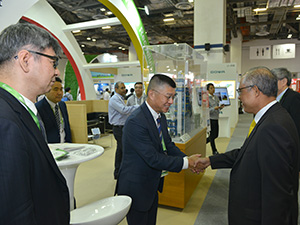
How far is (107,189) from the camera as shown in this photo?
3.86 metres

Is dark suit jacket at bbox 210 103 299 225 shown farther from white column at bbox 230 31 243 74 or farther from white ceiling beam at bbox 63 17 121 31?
white column at bbox 230 31 243 74

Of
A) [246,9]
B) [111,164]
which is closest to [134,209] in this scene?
[111,164]

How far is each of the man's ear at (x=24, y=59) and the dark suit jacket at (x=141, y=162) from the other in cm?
96

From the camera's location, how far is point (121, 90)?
182 inches

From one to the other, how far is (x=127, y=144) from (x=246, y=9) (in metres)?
11.5

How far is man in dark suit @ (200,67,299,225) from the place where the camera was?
1266 mm

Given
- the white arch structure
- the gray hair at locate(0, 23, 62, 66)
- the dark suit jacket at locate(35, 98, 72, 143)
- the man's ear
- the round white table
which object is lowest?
the round white table

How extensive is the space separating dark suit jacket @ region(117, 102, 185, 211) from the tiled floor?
1.32 m

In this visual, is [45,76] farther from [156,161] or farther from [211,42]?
[211,42]

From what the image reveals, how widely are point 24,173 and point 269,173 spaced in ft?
3.90

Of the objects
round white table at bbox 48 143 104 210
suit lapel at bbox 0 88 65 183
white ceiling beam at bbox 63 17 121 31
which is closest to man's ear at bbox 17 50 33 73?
suit lapel at bbox 0 88 65 183

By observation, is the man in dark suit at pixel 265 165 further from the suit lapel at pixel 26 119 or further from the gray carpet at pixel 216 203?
the gray carpet at pixel 216 203

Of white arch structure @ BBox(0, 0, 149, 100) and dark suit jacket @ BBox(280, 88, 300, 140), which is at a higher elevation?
white arch structure @ BBox(0, 0, 149, 100)

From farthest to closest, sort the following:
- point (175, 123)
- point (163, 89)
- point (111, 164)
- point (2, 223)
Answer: point (111, 164) < point (175, 123) < point (163, 89) < point (2, 223)
